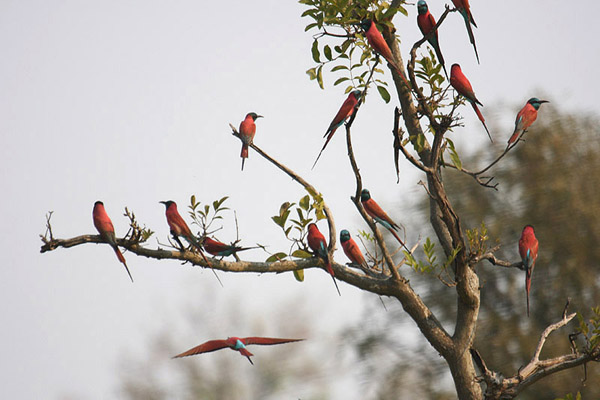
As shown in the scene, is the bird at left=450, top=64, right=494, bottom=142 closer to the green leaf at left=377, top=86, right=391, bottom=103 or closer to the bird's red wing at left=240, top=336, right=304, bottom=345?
the green leaf at left=377, top=86, right=391, bottom=103

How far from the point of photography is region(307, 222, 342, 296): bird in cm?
414

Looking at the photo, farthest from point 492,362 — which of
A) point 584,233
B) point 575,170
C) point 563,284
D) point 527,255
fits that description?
point 527,255

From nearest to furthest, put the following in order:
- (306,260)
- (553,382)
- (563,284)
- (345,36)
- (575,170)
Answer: (306,260) → (345,36) → (553,382) → (563,284) → (575,170)

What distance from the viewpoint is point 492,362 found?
11852 mm

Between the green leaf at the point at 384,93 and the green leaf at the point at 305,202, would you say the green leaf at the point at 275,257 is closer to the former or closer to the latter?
the green leaf at the point at 305,202

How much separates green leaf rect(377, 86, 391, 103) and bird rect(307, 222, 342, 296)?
0.94 meters

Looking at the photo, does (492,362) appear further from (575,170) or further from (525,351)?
(575,170)

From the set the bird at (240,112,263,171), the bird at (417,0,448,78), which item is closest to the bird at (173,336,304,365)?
the bird at (240,112,263,171)

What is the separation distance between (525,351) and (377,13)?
8.79 metres

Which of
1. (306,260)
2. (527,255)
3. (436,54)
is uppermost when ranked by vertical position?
(436,54)

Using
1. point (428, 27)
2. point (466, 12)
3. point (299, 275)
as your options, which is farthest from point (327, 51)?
point (299, 275)

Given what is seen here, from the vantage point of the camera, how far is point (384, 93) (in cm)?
450

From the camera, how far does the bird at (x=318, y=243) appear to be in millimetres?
4141

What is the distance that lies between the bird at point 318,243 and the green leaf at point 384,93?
94cm
